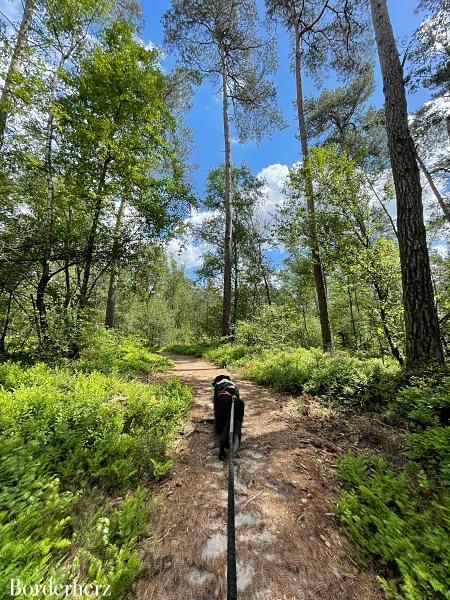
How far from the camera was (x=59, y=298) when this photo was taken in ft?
23.1

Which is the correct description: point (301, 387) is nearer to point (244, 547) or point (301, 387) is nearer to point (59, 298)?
point (244, 547)

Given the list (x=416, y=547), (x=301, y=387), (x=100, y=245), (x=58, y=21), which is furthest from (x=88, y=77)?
(x=416, y=547)

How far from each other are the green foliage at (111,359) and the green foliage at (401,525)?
516 centimetres

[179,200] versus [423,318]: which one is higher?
[179,200]

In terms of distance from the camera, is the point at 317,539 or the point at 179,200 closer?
the point at 317,539

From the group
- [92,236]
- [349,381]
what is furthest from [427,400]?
[92,236]

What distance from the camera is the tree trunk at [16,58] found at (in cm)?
556

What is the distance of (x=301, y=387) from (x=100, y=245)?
6298 millimetres

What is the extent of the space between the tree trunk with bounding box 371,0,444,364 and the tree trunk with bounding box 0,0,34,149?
24.6 ft

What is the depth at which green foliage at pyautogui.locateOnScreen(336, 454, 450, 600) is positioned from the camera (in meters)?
1.47

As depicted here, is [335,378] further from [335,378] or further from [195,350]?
[195,350]

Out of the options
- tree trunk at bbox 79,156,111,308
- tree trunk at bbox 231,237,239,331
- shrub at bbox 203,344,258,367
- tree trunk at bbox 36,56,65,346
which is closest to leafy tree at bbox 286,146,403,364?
shrub at bbox 203,344,258,367

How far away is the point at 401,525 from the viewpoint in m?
1.83

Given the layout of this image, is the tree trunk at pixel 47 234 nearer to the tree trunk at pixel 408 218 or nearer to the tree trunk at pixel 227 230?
the tree trunk at pixel 408 218
